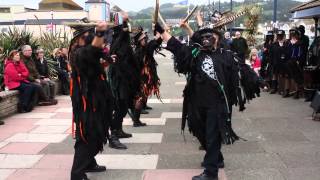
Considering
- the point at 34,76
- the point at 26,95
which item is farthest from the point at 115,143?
the point at 34,76

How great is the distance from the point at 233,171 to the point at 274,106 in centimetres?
559

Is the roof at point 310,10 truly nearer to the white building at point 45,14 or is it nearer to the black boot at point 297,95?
the black boot at point 297,95

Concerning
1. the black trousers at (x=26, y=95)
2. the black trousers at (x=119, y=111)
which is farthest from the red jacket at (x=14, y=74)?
the black trousers at (x=119, y=111)

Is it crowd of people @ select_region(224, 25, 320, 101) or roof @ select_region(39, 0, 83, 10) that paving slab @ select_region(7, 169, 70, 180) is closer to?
crowd of people @ select_region(224, 25, 320, 101)

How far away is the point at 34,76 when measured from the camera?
38.8 feet

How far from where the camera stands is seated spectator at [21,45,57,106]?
11555 mm

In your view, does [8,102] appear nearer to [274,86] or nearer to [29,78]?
[29,78]

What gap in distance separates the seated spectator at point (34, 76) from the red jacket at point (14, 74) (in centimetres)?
40

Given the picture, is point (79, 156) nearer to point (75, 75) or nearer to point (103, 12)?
point (75, 75)

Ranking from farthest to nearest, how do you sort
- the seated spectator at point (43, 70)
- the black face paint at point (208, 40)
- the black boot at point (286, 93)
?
the black boot at point (286, 93) < the seated spectator at point (43, 70) < the black face paint at point (208, 40)

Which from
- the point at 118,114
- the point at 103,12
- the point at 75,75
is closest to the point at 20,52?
the point at 103,12

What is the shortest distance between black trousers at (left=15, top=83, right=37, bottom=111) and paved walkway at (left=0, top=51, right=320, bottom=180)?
0.47 metres

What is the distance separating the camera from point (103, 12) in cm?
1127

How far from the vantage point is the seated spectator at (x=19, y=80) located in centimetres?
1077
